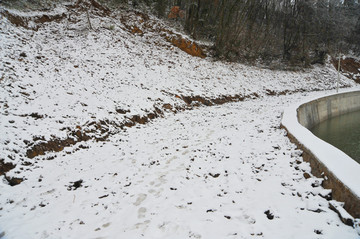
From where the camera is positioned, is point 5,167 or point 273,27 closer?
point 5,167

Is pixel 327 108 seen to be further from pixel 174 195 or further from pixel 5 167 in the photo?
pixel 5 167

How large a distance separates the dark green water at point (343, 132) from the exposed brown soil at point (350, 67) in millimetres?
13179

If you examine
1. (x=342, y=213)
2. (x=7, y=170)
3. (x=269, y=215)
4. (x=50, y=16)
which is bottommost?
Result: (x=7, y=170)

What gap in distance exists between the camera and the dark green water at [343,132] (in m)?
10.8

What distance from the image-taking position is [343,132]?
14.0 m

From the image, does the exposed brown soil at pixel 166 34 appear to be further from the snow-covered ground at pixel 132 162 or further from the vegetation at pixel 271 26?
the snow-covered ground at pixel 132 162

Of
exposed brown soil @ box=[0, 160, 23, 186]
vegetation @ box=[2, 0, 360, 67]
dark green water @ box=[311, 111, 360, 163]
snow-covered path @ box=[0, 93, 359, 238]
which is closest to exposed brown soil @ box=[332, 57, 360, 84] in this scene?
vegetation @ box=[2, 0, 360, 67]

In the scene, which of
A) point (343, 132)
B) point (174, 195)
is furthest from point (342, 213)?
point (343, 132)

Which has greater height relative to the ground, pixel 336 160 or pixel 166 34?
pixel 166 34

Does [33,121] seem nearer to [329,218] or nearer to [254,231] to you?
[254,231]

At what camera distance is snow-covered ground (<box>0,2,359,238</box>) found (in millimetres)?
3115

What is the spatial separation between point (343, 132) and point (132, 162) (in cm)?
1551

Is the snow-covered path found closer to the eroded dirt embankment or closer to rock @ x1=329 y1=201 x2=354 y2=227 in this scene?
rock @ x1=329 y1=201 x2=354 y2=227

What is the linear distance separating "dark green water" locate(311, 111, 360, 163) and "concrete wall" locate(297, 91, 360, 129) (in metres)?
0.53
